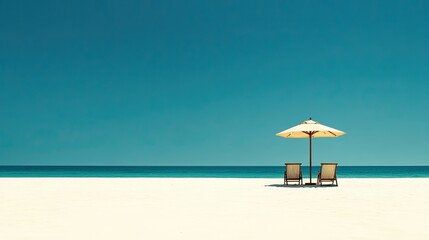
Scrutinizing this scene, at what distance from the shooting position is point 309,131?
15609 mm

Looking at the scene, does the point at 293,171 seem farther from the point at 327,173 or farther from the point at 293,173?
the point at 327,173

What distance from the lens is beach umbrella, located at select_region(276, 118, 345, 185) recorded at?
50.1 feet
